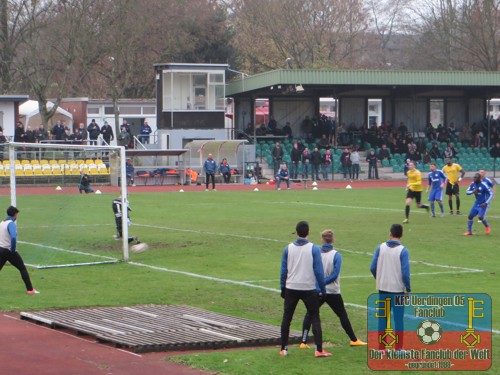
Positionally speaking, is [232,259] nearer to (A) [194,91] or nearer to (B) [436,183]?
(B) [436,183]

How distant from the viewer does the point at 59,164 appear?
25.6m

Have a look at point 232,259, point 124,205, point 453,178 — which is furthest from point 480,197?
point 124,205

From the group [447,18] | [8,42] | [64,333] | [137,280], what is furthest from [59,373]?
[447,18]

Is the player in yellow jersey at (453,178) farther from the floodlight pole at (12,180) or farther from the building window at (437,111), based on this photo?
the building window at (437,111)

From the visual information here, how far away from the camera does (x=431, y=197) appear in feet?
119

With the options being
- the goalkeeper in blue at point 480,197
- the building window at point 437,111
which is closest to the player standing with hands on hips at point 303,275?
the goalkeeper in blue at point 480,197

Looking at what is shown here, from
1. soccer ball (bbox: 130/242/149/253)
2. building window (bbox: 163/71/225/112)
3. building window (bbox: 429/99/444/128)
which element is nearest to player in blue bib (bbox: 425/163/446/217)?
soccer ball (bbox: 130/242/149/253)

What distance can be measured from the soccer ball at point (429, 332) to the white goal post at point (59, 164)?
35.2 feet

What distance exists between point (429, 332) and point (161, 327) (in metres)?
4.21

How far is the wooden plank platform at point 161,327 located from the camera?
1488cm

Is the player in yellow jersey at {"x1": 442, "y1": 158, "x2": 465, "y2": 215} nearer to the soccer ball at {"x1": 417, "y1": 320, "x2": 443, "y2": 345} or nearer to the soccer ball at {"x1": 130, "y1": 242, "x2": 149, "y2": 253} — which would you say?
the soccer ball at {"x1": 130, "y1": 242, "x2": 149, "y2": 253}

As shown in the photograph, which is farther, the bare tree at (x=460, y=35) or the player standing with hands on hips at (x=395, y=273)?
the bare tree at (x=460, y=35)

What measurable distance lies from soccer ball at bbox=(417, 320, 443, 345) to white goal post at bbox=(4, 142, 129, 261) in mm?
10734

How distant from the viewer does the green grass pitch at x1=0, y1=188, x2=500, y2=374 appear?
1653 cm
